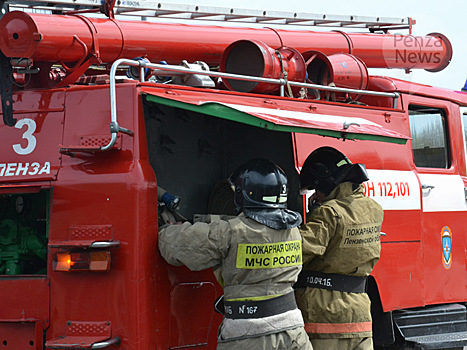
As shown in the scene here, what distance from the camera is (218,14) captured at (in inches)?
283

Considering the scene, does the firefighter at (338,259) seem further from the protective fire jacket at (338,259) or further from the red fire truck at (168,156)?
the red fire truck at (168,156)

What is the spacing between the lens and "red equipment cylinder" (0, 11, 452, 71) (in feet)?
17.0

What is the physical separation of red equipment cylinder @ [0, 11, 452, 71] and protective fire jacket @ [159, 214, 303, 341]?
1.51 metres

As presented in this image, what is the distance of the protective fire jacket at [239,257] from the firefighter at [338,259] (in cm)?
55

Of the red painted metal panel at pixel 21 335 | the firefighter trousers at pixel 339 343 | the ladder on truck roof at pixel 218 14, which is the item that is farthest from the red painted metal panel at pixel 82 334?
the ladder on truck roof at pixel 218 14

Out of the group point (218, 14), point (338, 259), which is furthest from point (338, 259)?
point (218, 14)

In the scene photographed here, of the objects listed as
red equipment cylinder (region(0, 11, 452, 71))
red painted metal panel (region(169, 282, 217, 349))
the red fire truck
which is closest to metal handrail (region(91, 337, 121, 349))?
the red fire truck

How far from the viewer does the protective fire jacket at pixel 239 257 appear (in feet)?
15.5

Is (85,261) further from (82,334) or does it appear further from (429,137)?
(429,137)

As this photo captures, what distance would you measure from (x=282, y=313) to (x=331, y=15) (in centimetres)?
393

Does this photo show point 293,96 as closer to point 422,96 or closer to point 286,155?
point 286,155

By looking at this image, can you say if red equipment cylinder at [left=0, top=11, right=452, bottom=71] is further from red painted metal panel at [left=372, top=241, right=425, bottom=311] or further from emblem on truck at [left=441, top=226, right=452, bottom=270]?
red painted metal panel at [left=372, top=241, right=425, bottom=311]

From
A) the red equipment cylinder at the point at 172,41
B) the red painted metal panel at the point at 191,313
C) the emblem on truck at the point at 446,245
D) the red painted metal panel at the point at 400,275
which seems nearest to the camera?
the red painted metal panel at the point at 191,313

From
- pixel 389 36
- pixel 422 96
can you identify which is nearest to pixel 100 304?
pixel 422 96
